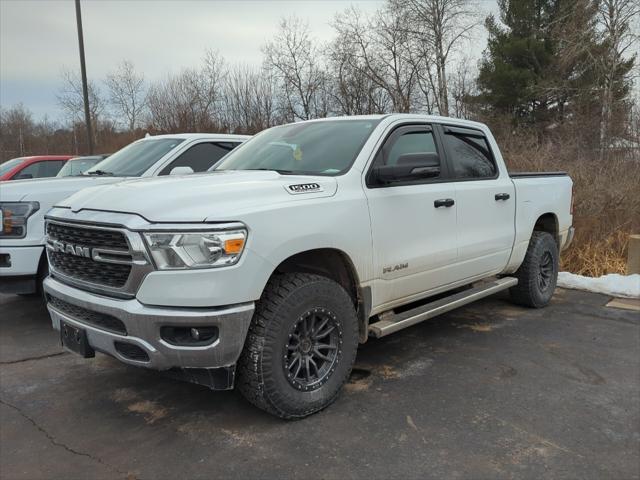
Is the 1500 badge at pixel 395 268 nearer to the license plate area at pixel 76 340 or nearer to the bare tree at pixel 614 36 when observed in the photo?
the license plate area at pixel 76 340

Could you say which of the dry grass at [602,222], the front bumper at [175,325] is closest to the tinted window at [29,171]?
the front bumper at [175,325]

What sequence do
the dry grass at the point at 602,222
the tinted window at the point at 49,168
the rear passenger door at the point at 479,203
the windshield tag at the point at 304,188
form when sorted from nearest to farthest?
the windshield tag at the point at 304,188, the rear passenger door at the point at 479,203, the dry grass at the point at 602,222, the tinted window at the point at 49,168

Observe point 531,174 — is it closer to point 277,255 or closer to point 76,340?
point 277,255

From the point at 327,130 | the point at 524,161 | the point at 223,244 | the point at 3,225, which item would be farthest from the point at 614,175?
the point at 3,225

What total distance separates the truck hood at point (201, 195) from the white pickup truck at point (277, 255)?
0.5 inches

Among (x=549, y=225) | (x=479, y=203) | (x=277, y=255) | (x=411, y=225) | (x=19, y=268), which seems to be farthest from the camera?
(x=549, y=225)

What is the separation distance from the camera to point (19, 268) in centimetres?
482

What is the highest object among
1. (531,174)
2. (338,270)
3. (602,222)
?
(531,174)

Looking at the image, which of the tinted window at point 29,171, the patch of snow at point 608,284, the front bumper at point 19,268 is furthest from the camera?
the tinted window at point 29,171

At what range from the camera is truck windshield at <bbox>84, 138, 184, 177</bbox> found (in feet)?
19.6

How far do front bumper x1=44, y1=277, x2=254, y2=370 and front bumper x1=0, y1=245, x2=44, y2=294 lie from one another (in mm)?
2404

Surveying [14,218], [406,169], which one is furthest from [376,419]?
[14,218]

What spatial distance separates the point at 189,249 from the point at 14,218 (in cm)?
310

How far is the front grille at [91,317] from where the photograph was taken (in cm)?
289
